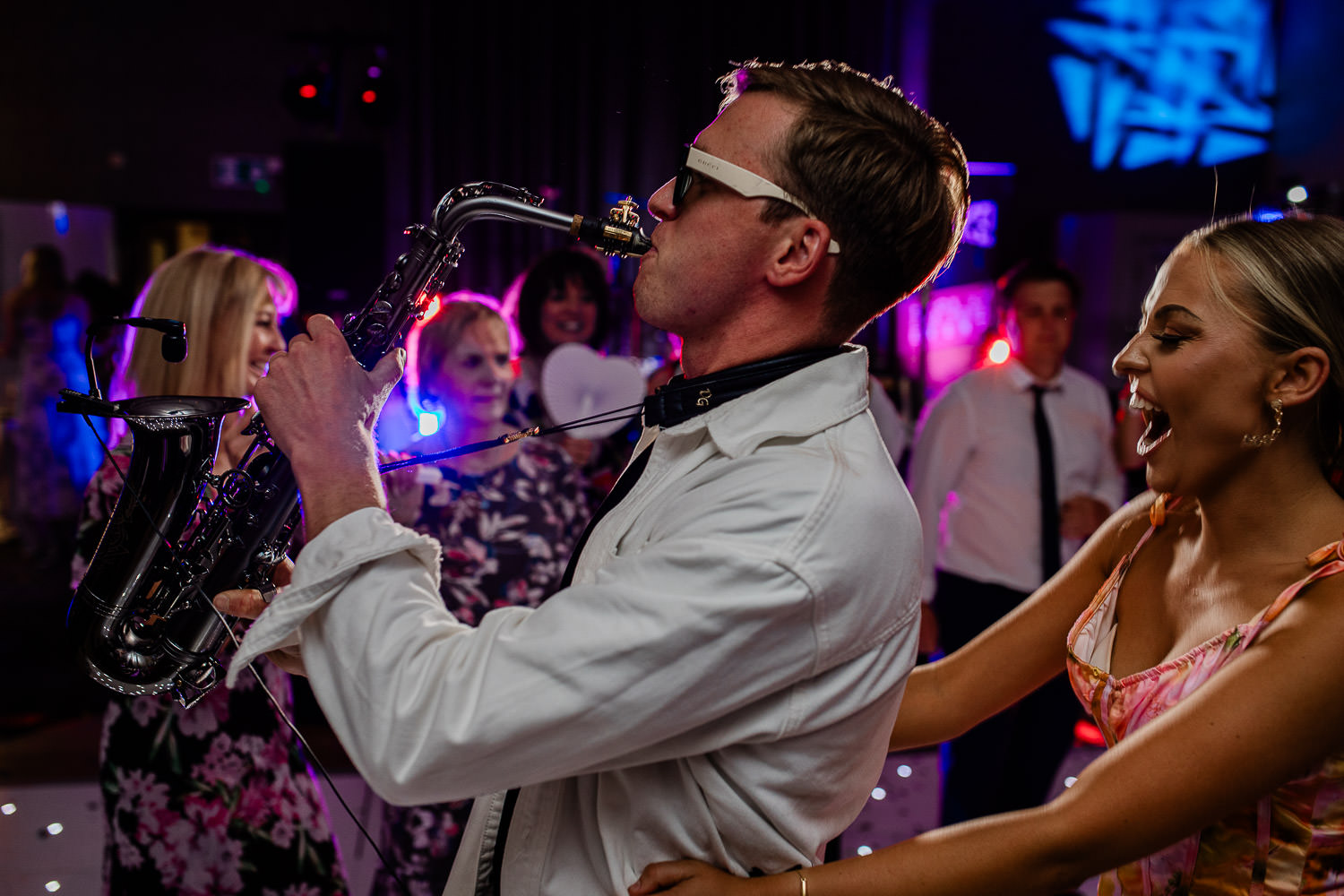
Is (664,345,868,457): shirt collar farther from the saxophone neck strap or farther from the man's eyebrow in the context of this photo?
the man's eyebrow

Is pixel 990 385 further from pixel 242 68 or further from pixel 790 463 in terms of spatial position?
pixel 242 68

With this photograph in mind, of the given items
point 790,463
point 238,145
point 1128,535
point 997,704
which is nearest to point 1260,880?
point 997,704

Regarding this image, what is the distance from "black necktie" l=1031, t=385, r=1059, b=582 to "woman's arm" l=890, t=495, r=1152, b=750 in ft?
6.17

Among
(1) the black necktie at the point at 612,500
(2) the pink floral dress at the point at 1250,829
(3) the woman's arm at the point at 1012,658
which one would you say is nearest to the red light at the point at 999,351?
(3) the woman's arm at the point at 1012,658

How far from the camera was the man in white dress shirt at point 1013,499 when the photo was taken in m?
3.53

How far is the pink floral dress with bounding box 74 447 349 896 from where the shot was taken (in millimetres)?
2326

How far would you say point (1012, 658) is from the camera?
67.9 inches

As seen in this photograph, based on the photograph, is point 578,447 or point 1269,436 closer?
point 1269,436

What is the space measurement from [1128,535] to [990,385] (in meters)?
2.05

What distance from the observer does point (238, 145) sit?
8219mm

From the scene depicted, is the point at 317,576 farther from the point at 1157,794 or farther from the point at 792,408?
the point at 1157,794

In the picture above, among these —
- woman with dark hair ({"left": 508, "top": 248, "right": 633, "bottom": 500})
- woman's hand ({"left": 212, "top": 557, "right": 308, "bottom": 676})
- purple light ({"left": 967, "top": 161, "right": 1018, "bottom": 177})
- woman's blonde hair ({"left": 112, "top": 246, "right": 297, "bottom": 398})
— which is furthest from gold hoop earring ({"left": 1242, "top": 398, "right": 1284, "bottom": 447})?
purple light ({"left": 967, "top": 161, "right": 1018, "bottom": 177})

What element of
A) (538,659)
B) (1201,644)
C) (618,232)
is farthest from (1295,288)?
(538,659)

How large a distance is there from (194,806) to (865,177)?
2.05 m
